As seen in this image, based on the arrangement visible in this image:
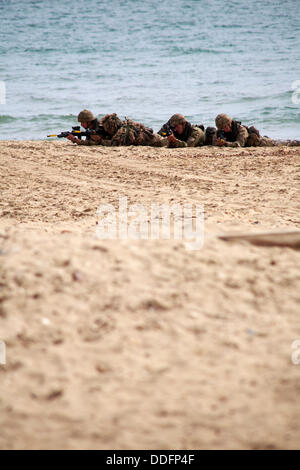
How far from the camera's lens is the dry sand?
Result: 6.13ft

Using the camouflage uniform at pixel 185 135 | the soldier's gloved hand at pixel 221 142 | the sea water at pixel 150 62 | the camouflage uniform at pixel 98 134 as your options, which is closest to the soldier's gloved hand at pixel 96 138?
the camouflage uniform at pixel 98 134

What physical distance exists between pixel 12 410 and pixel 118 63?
2062 centimetres

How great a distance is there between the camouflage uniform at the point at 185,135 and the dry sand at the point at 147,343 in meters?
4.76

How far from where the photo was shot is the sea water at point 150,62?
39.3 feet

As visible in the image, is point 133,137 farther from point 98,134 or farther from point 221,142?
point 221,142

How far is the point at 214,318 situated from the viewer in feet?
7.56

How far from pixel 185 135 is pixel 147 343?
20.4ft

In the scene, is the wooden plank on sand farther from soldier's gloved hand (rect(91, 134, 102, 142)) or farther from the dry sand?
soldier's gloved hand (rect(91, 134, 102, 142))

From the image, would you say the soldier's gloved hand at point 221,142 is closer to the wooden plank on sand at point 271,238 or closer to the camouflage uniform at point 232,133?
the camouflage uniform at point 232,133

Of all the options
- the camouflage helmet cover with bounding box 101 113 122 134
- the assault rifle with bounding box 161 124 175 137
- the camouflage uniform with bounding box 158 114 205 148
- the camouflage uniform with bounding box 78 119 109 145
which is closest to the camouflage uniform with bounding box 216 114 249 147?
the camouflage uniform with bounding box 158 114 205 148

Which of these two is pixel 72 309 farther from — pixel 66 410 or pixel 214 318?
pixel 214 318

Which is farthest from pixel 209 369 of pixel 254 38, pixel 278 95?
pixel 254 38

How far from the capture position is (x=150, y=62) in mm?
20000

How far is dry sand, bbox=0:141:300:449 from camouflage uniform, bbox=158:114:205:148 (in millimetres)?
4759
